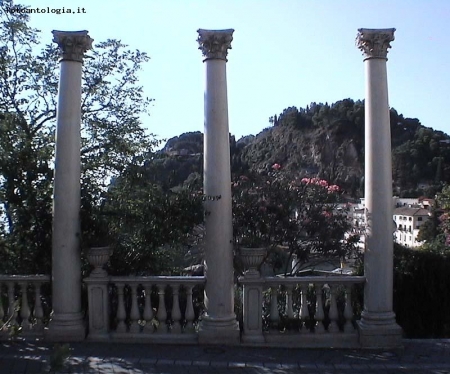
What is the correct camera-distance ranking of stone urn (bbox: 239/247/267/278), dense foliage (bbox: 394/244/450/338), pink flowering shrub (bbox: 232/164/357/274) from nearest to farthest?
stone urn (bbox: 239/247/267/278)
dense foliage (bbox: 394/244/450/338)
pink flowering shrub (bbox: 232/164/357/274)

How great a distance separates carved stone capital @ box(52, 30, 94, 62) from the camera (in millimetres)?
7699

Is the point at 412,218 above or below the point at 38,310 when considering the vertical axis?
above

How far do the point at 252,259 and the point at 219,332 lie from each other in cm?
111

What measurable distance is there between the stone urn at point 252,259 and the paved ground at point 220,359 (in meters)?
1.02

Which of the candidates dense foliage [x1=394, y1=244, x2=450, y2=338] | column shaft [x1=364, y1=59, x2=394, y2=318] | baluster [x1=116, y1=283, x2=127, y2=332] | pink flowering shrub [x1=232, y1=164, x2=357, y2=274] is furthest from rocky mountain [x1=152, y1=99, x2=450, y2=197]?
baluster [x1=116, y1=283, x2=127, y2=332]

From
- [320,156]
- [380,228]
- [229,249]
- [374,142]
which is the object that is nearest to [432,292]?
[380,228]

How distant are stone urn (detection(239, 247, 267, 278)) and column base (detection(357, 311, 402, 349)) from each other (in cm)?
167

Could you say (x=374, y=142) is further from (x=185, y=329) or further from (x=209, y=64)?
(x=185, y=329)

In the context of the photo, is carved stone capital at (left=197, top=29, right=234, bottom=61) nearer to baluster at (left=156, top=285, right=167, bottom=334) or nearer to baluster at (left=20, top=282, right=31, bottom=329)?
baluster at (left=156, top=285, right=167, bottom=334)

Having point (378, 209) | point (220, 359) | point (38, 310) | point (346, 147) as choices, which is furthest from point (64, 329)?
point (346, 147)

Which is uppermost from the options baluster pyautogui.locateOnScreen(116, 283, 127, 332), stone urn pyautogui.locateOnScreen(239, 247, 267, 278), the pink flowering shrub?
the pink flowering shrub

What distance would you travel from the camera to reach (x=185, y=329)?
7.80 metres

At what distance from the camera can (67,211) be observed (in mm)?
7555

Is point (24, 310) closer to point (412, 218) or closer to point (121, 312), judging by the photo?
point (121, 312)
